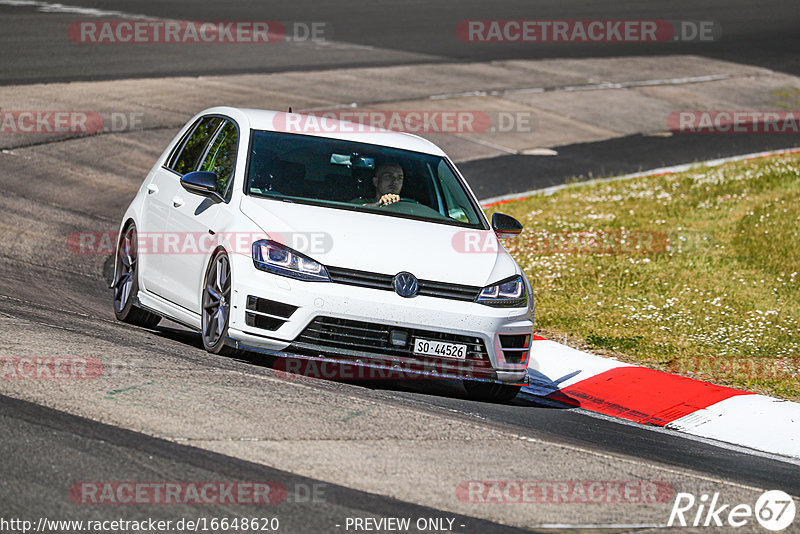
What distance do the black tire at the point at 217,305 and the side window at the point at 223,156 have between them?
0.61 m

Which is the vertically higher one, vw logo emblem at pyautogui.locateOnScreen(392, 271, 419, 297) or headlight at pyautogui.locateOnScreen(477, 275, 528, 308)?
→ vw logo emblem at pyautogui.locateOnScreen(392, 271, 419, 297)

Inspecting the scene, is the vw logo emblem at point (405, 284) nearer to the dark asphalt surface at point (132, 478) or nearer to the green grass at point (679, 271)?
the dark asphalt surface at point (132, 478)

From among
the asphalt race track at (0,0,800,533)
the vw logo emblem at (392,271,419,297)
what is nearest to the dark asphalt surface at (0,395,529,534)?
the asphalt race track at (0,0,800,533)

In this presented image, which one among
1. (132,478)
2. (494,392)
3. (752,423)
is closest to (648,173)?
(752,423)

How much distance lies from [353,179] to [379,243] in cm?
102

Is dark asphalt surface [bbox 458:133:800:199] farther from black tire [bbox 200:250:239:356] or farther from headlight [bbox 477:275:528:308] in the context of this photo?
black tire [bbox 200:250:239:356]

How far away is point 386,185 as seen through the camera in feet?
27.9

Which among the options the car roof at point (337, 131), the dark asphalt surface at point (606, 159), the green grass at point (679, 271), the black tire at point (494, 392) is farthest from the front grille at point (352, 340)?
the dark asphalt surface at point (606, 159)

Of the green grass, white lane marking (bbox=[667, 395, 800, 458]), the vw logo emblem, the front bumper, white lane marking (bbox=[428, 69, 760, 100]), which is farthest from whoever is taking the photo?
white lane marking (bbox=[428, 69, 760, 100])

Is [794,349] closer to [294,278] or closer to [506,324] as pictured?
[506,324]

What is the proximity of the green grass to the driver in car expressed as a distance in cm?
251

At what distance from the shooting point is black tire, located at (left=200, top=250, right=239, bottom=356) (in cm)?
754

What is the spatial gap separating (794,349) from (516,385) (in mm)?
3154

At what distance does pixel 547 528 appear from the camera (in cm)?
532
